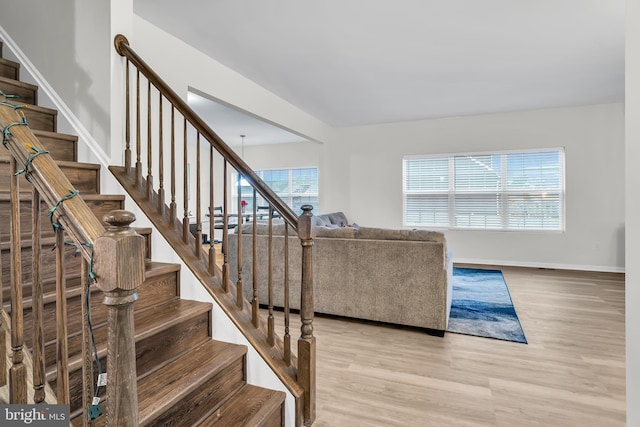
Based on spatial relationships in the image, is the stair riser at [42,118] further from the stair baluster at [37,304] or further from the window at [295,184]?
the window at [295,184]

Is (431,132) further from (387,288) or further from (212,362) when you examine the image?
(212,362)

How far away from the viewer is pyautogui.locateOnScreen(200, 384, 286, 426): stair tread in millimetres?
1487

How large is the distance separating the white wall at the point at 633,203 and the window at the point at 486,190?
5.01 meters

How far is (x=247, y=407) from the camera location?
5.24 ft

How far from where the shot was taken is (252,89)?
4262 millimetres

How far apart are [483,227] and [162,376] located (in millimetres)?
5787

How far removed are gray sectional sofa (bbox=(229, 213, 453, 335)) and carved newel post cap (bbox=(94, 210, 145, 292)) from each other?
8.40 ft

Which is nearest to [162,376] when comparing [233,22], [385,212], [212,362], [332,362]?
[212,362]

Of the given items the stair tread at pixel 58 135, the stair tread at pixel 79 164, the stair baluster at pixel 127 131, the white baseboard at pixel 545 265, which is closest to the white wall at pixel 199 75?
the stair baluster at pixel 127 131

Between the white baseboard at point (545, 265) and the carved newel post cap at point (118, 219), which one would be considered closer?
the carved newel post cap at point (118, 219)

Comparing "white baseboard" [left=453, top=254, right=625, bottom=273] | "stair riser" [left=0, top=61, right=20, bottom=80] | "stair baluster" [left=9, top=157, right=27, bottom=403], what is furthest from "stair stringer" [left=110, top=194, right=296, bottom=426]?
"white baseboard" [left=453, top=254, right=625, bottom=273]

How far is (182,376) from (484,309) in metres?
3.12

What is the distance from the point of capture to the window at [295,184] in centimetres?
809

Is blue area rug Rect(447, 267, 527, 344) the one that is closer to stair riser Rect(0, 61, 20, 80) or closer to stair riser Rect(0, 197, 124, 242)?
stair riser Rect(0, 197, 124, 242)
